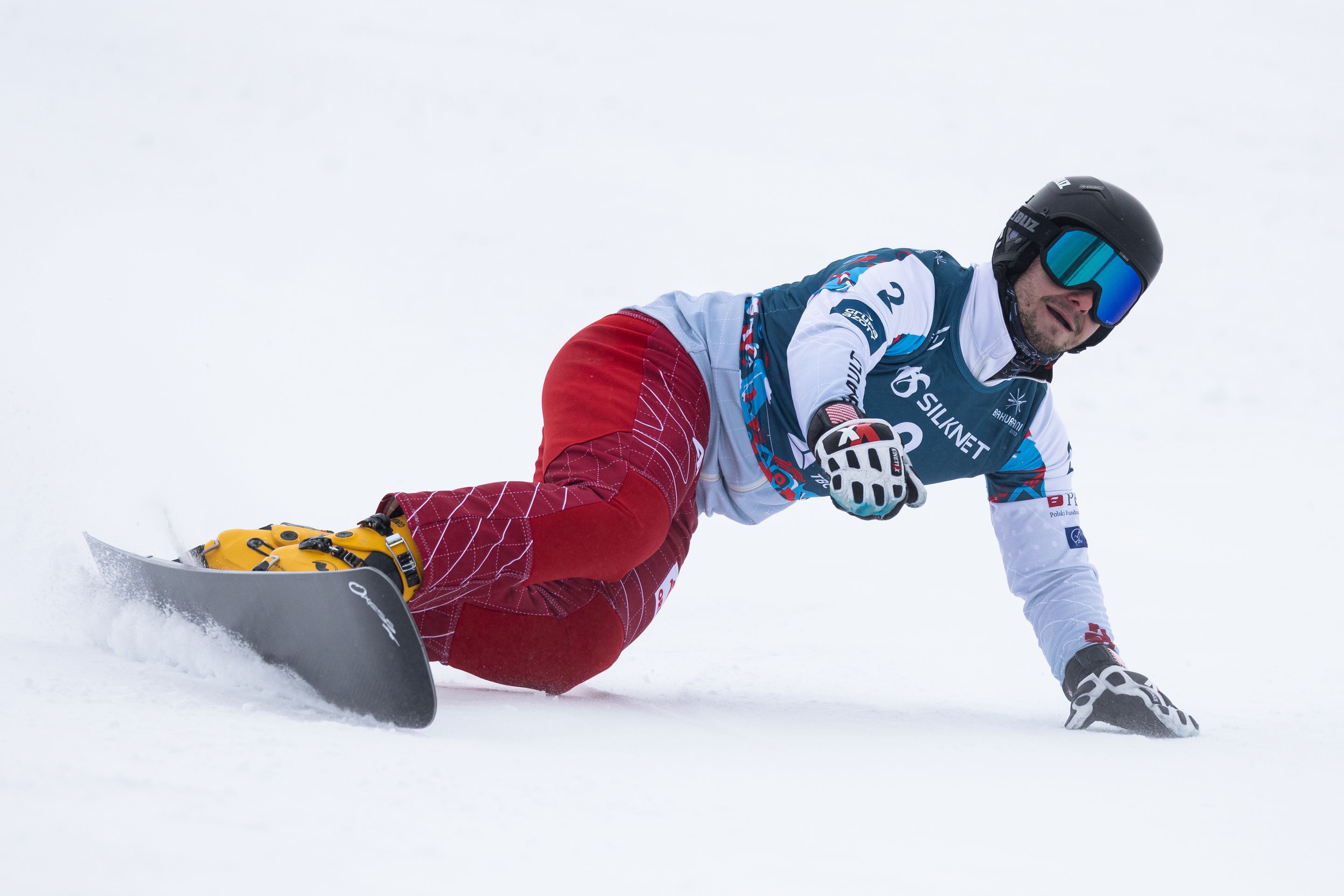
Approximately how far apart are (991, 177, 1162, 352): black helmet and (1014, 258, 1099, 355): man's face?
0.10 feet

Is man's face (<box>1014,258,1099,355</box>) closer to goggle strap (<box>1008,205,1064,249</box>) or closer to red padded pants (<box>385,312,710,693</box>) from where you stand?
goggle strap (<box>1008,205,1064,249</box>)

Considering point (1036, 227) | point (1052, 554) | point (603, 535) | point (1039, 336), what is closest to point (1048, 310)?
point (1039, 336)

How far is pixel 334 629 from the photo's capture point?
1.57 metres

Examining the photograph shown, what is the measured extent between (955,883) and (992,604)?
288 cm

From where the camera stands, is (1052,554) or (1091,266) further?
(1052,554)

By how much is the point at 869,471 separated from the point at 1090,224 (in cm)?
77

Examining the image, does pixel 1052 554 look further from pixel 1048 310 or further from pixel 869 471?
pixel 869 471

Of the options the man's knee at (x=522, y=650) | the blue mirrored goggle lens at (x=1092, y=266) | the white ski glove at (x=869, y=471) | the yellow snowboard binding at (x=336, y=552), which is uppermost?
the blue mirrored goggle lens at (x=1092, y=266)

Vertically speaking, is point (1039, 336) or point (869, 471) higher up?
point (1039, 336)

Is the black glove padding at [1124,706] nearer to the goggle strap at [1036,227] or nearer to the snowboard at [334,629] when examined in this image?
the goggle strap at [1036,227]

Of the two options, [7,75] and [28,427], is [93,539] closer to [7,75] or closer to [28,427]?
[28,427]

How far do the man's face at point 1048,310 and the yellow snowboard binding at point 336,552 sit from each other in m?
1.23

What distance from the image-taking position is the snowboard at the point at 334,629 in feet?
4.96

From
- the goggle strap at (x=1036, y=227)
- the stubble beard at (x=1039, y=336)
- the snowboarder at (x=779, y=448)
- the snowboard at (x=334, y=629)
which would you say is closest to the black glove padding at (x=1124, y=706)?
the snowboarder at (x=779, y=448)
